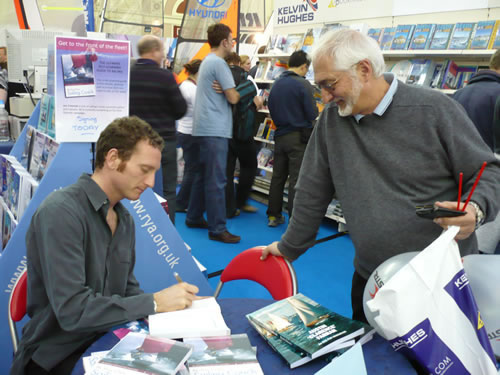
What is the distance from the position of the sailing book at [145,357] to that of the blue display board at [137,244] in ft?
4.31

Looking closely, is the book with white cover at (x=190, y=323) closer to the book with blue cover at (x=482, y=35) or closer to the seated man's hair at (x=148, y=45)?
the seated man's hair at (x=148, y=45)

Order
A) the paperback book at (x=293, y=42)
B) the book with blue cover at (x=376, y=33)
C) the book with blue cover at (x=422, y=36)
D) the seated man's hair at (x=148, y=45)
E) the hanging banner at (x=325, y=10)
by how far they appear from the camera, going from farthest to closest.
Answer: the paperback book at (x=293, y=42) → the hanging banner at (x=325, y=10) → the book with blue cover at (x=376, y=33) → the book with blue cover at (x=422, y=36) → the seated man's hair at (x=148, y=45)

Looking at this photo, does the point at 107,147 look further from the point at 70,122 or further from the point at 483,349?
the point at 483,349

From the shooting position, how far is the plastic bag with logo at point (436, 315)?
1.00 metres

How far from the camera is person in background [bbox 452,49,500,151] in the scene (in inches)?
120

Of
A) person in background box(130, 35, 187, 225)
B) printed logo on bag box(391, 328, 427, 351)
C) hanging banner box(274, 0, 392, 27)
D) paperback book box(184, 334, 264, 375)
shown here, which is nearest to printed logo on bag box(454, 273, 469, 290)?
printed logo on bag box(391, 328, 427, 351)

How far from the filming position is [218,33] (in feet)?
12.3

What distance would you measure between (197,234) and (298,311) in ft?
10.5

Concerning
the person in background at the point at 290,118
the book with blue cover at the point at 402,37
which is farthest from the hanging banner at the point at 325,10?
the person in background at the point at 290,118

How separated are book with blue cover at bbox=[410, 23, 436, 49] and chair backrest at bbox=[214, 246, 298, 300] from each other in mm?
3270

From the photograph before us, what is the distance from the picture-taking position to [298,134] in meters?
4.56

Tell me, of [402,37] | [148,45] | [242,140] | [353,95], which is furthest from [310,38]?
[353,95]

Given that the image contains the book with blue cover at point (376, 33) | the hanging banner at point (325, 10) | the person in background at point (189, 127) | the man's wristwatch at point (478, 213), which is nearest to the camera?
the man's wristwatch at point (478, 213)

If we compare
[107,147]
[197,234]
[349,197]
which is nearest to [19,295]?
[107,147]
